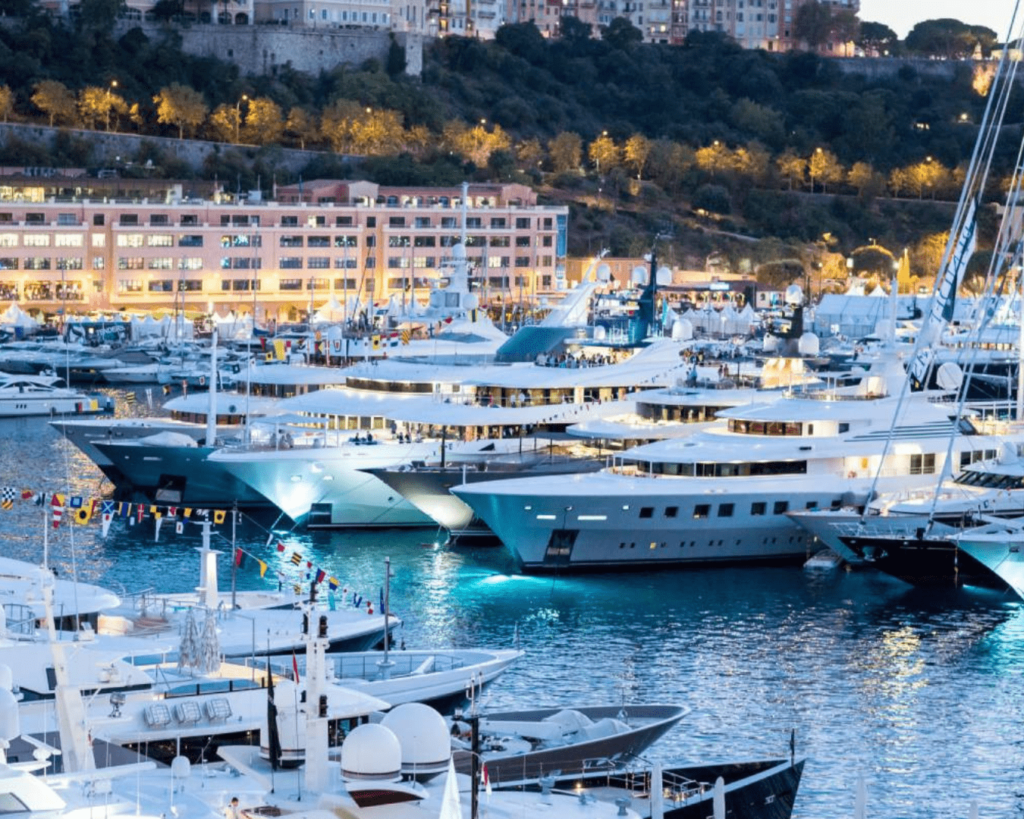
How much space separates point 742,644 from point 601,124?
8543 cm

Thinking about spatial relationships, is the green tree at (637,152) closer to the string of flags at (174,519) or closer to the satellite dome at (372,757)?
the string of flags at (174,519)

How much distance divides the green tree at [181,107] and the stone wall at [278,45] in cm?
700

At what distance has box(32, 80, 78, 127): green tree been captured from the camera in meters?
93.8

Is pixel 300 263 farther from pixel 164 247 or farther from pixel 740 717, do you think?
pixel 740 717

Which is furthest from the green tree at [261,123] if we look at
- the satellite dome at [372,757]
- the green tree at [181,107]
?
the satellite dome at [372,757]

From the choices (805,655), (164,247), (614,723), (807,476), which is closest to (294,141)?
(164,247)

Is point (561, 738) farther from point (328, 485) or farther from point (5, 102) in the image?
point (5, 102)

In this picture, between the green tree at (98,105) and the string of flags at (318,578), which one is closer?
A: the string of flags at (318,578)

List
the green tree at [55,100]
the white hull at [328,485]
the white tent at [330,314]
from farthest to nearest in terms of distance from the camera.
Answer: the green tree at [55,100] → the white tent at [330,314] → the white hull at [328,485]

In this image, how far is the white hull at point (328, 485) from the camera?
40.2m

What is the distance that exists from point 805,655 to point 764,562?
23.5 feet

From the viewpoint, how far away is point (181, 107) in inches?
3792

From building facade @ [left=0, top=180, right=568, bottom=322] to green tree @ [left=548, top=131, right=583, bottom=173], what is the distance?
14558 mm

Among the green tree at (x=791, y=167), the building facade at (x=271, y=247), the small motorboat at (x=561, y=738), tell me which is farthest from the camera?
the green tree at (x=791, y=167)
